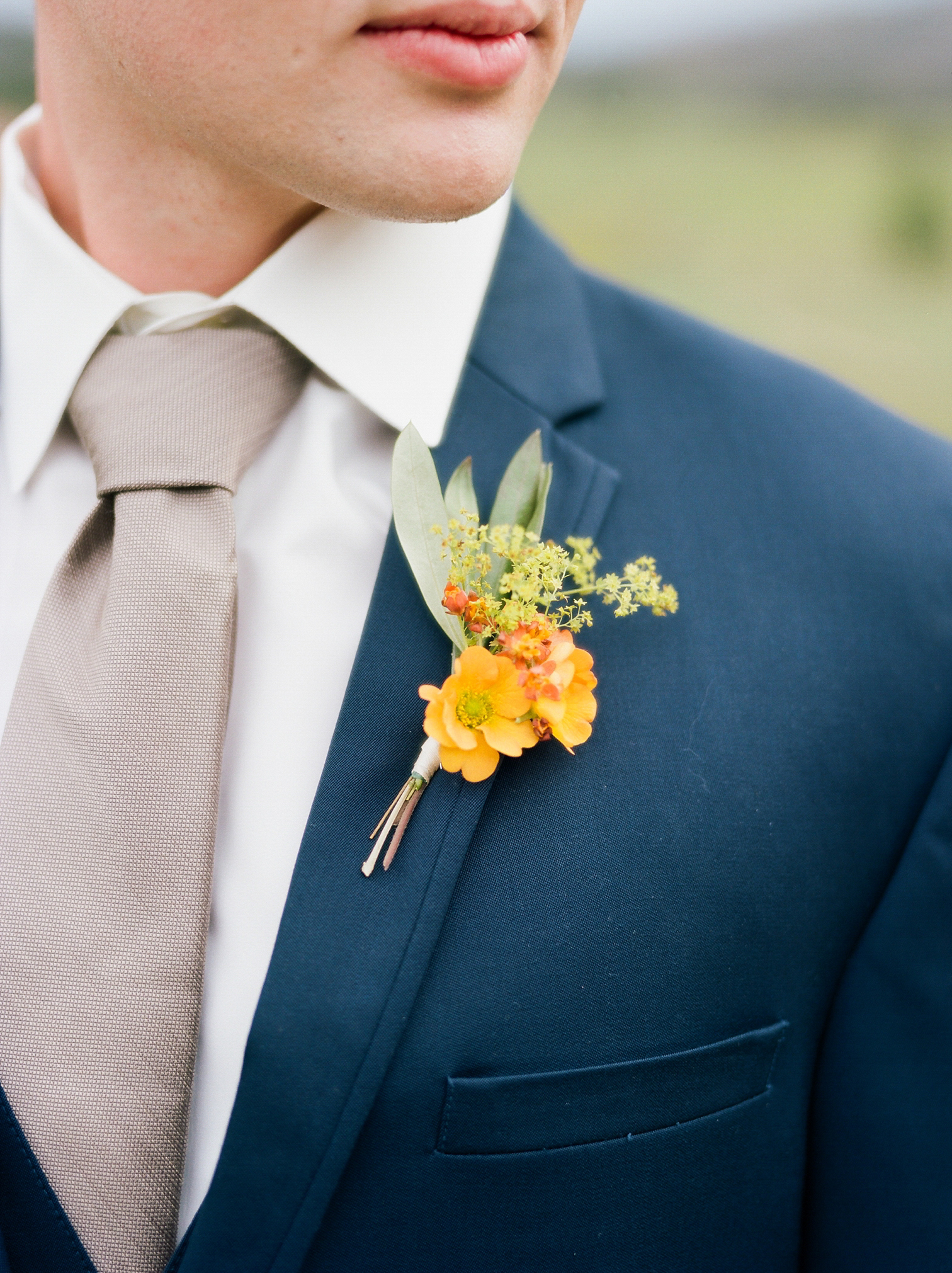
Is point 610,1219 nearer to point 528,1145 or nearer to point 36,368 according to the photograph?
point 528,1145

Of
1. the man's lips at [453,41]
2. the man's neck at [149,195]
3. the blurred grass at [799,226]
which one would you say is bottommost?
the blurred grass at [799,226]

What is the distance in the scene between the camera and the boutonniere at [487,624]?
0.86 meters

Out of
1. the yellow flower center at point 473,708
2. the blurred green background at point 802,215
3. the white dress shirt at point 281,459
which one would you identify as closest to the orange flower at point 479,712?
the yellow flower center at point 473,708

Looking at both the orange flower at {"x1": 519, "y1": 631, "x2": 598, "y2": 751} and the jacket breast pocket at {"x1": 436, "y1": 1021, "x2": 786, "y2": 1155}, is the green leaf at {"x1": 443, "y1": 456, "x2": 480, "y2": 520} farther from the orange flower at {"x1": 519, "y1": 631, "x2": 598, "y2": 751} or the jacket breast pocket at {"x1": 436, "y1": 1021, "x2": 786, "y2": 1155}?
the jacket breast pocket at {"x1": 436, "y1": 1021, "x2": 786, "y2": 1155}

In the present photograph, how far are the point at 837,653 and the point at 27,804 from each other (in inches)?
32.8

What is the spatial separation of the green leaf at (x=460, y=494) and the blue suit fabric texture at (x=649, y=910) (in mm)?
63

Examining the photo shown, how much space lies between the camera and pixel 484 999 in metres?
0.91

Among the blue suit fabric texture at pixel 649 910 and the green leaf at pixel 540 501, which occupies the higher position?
the green leaf at pixel 540 501

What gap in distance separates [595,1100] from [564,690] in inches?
15.6

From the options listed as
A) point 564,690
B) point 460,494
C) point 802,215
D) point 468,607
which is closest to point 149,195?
point 460,494

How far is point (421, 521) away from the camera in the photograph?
947 millimetres

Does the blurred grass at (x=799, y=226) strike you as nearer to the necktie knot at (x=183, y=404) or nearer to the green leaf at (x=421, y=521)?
the necktie knot at (x=183, y=404)

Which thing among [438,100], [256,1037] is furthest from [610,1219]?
[438,100]

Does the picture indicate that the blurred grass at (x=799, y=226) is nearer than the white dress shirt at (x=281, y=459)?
No
